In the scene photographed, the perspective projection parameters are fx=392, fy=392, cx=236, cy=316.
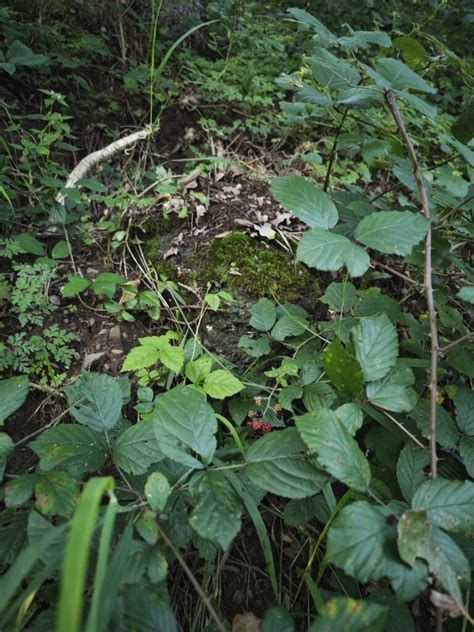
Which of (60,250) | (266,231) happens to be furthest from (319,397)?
(60,250)

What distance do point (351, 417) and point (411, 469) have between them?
0.21m

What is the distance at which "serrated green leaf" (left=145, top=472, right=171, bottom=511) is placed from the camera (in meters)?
0.78

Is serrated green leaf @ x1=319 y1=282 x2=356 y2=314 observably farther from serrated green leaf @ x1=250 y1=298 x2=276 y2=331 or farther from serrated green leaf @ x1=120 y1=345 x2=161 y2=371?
serrated green leaf @ x1=120 y1=345 x2=161 y2=371

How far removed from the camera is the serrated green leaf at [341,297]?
55.7 inches

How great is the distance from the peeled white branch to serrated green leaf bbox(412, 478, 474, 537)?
2.25 metres

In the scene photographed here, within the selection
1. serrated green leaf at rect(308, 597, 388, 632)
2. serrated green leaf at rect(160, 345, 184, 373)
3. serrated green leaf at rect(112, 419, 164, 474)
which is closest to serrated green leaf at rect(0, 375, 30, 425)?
serrated green leaf at rect(112, 419, 164, 474)

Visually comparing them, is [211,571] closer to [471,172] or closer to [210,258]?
[210,258]

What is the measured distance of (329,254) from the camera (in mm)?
905

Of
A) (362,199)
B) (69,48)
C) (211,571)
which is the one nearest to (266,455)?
(211,571)

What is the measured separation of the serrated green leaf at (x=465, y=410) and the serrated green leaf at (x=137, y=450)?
0.84 metres

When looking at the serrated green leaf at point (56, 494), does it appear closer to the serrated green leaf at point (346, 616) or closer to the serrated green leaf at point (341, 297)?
the serrated green leaf at point (346, 616)

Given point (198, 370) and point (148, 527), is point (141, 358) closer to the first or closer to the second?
point (198, 370)

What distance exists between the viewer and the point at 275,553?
51.1 inches

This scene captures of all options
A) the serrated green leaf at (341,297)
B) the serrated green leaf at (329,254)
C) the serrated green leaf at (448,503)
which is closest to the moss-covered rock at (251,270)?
the serrated green leaf at (341,297)
